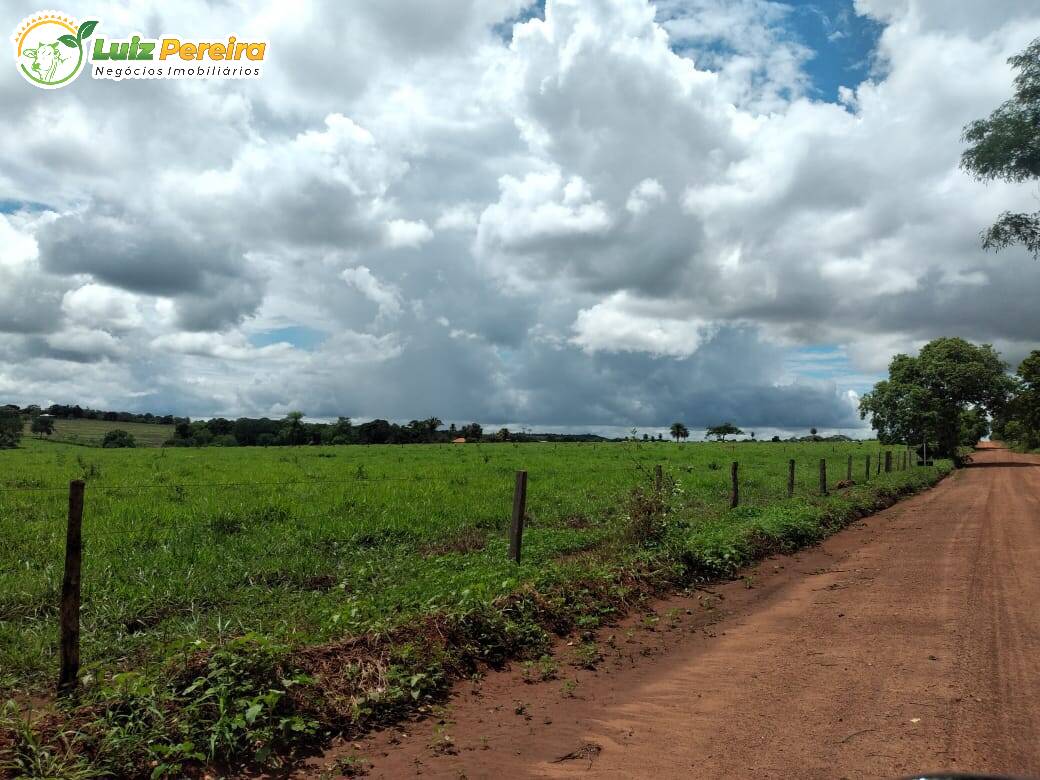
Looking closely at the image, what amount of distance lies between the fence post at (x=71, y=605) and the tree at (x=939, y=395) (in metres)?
53.0

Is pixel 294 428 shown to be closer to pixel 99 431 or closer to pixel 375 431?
pixel 375 431

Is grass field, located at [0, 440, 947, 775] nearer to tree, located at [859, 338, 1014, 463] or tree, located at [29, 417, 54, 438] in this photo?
tree, located at [859, 338, 1014, 463]

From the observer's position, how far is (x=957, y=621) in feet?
24.6

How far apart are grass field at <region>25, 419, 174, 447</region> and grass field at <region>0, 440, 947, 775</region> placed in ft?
215

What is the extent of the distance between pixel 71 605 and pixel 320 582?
4343 millimetres

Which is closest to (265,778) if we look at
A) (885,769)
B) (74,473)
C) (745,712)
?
(745,712)

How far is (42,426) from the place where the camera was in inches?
3199

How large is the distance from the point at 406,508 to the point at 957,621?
10270mm

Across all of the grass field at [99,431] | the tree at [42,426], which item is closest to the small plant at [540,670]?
the grass field at [99,431]

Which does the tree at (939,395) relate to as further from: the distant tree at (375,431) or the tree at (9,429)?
the tree at (9,429)

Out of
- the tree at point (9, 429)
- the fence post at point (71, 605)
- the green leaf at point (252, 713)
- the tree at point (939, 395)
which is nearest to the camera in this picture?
the green leaf at point (252, 713)

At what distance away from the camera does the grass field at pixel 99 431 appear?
240ft

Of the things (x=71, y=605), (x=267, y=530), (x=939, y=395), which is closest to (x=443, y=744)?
(x=71, y=605)

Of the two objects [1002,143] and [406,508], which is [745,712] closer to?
[406,508]
